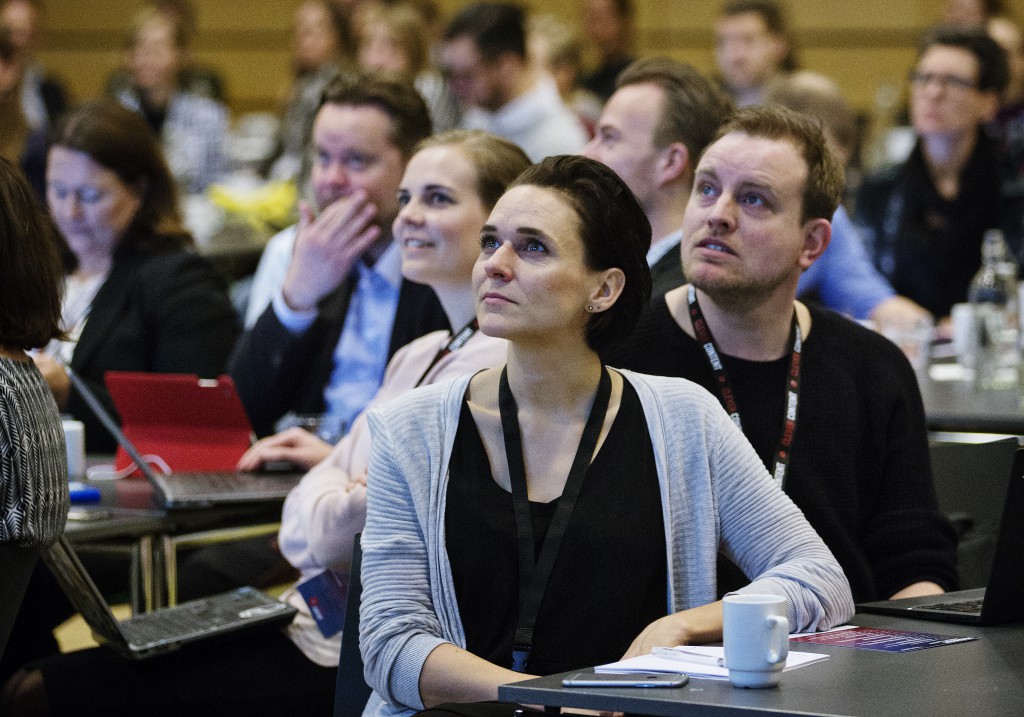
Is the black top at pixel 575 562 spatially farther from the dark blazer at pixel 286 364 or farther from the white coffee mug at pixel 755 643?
the dark blazer at pixel 286 364

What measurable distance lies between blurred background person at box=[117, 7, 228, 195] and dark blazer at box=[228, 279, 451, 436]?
4044mm

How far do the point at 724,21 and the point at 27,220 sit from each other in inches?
208

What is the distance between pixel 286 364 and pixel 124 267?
0.63m

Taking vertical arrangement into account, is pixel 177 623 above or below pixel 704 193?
below

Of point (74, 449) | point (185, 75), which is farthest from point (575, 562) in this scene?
point (185, 75)

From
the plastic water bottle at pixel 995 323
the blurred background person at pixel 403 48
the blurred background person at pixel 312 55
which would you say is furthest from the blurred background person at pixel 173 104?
the plastic water bottle at pixel 995 323

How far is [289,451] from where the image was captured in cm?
299

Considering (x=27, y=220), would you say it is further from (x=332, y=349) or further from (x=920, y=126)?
(x=920, y=126)

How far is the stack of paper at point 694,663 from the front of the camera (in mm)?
1644

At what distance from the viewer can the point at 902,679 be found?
162cm

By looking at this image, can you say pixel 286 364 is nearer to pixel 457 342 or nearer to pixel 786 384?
pixel 457 342

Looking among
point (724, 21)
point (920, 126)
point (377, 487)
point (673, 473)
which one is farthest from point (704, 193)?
point (724, 21)

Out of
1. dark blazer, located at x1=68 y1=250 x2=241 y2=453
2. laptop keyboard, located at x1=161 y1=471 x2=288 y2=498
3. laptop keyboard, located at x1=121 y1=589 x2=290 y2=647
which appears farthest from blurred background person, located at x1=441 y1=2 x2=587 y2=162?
laptop keyboard, located at x1=121 y1=589 x2=290 y2=647

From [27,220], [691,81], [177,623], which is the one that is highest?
[691,81]
